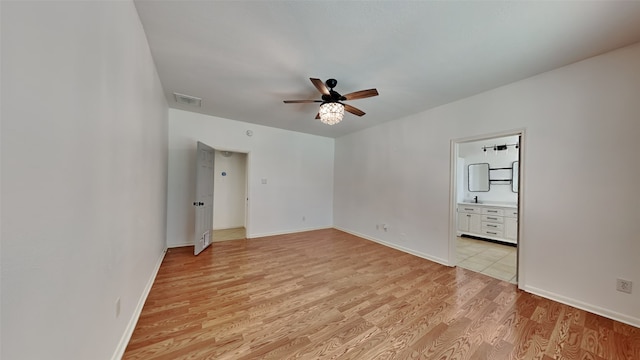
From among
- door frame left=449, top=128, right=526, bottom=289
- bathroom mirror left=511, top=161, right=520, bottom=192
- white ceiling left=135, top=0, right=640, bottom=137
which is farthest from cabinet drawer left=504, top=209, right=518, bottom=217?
white ceiling left=135, top=0, right=640, bottom=137

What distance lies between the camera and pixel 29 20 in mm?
689

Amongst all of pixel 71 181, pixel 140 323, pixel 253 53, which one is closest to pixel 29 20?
pixel 71 181

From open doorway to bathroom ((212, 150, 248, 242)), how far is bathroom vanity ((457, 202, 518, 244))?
18.0 ft

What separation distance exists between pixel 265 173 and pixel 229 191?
1.48 meters

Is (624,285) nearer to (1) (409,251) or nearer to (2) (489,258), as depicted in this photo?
(2) (489,258)

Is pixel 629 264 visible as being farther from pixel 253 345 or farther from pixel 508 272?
pixel 253 345

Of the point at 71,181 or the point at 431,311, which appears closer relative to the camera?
the point at 71,181

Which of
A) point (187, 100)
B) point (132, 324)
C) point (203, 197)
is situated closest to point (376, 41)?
point (187, 100)

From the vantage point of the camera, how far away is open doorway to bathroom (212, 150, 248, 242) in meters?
5.46

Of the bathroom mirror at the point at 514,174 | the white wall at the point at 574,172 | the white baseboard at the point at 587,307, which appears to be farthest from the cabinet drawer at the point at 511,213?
the white baseboard at the point at 587,307

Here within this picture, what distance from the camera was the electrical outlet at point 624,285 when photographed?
1.97 meters

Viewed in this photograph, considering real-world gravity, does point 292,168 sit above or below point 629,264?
above

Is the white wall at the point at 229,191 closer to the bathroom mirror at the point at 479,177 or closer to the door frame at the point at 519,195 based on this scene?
the door frame at the point at 519,195

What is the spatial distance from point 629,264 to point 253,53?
4.15 metres
